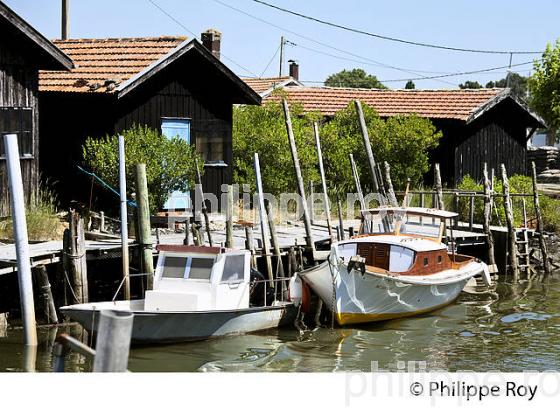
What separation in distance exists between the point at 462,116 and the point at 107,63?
14.3 metres

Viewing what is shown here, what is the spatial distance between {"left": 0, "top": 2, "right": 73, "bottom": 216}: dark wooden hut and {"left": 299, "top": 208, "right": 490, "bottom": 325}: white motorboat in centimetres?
789

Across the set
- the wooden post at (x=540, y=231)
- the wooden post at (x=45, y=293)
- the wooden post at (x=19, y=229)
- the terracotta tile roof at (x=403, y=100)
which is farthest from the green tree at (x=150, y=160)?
the wooden post at (x=540, y=231)

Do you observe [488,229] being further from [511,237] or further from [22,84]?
[22,84]

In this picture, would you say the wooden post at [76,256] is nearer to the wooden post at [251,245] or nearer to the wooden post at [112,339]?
the wooden post at [251,245]

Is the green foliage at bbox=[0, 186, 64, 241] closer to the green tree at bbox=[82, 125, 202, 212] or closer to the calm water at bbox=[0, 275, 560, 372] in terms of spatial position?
the green tree at bbox=[82, 125, 202, 212]

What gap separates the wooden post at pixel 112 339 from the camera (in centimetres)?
900

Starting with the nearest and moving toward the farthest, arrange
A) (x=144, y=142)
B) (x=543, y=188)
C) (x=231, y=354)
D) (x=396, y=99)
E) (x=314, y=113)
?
(x=231, y=354) → (x=144, y=142) → (x=314, y=113) → (x=396, y=99) → (x=543, y=188)

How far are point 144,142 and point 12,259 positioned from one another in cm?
747

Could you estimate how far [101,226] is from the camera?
25.5 m

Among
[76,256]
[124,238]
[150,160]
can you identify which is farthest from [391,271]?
[76,256]

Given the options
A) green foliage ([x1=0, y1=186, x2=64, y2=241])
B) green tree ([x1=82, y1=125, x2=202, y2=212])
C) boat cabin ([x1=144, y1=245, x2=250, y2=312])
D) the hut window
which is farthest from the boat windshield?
the hut window

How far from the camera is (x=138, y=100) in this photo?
29109mm
